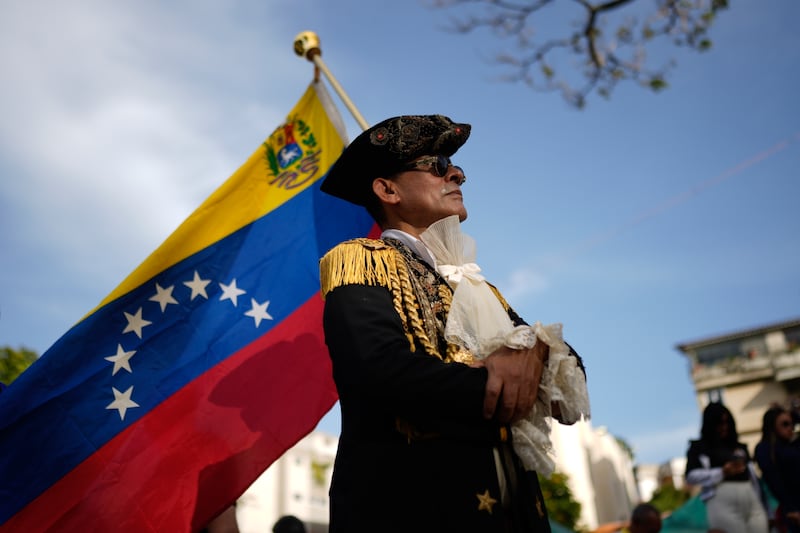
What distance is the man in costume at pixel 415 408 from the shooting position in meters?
2.24

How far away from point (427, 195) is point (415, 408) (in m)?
1.10

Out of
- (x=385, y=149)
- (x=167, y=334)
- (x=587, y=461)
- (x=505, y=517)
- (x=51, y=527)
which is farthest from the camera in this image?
(x=587, y=461)

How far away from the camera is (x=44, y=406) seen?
164 inches

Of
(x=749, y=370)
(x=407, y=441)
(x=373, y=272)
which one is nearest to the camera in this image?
(x=407, y=441)

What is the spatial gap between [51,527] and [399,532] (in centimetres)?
249

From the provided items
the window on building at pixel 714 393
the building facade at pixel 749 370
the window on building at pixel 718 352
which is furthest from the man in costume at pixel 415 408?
the window on building at pixel 718 352

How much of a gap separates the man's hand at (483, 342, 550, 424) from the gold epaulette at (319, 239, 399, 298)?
51 centimetres

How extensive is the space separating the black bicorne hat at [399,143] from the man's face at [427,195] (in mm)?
53

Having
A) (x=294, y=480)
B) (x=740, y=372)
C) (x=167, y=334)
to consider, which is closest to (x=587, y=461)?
(x=740, y=372)

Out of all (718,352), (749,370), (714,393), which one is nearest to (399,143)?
(749,370)

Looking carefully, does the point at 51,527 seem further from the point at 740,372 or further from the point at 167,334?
the point at 740,372

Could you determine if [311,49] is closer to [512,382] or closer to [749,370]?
[512,382]

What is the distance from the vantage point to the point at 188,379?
4.52m

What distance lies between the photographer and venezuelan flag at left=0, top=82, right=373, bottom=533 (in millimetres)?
4043
